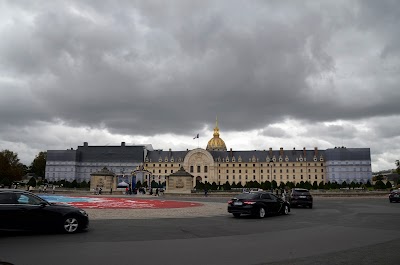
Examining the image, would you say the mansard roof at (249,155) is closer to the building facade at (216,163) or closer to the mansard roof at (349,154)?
the building facade at (216,163)

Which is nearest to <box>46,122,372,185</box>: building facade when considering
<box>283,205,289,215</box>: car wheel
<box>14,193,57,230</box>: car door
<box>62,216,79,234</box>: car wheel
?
<box>283,205,289,215</box>: car wheel

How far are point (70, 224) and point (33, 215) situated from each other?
4.71 ft

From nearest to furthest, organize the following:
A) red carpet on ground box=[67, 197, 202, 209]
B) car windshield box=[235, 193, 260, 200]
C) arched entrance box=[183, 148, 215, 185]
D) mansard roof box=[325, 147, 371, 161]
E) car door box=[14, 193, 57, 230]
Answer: car door box=[14, 193, 57, 230] → car windshield box=[235, 193, 260, 200] → red carpet on ground box=[67, 197, 202, 209] → mansard roof box=[325, 147, 371, 161] → arched entrance box=[183, 148, 215, 185]

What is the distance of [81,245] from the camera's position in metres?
11.7

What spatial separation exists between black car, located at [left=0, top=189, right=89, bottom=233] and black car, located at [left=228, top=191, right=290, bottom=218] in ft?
33.2

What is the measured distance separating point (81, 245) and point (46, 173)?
15722 centimetres

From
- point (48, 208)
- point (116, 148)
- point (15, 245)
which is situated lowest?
point (15, 245)

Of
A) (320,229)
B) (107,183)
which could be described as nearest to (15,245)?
(320,229)

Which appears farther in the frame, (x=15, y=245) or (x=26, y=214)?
(x=26, y=214)

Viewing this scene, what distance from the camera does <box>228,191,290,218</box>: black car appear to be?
22.0 metres

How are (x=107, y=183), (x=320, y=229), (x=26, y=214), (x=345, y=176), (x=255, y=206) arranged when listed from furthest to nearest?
(x=345, y=176)
(x=107, y=183)
(x=255, y=206)
(x=320, y=229)
(x=26, y=214)

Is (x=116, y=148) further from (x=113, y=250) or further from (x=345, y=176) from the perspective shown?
(x=113, y=250)

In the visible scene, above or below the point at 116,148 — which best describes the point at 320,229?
below

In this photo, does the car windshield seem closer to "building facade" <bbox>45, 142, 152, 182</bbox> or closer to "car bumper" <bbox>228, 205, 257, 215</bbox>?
"car bumper" <bbox>228, 205, 257, 215</bbox>
